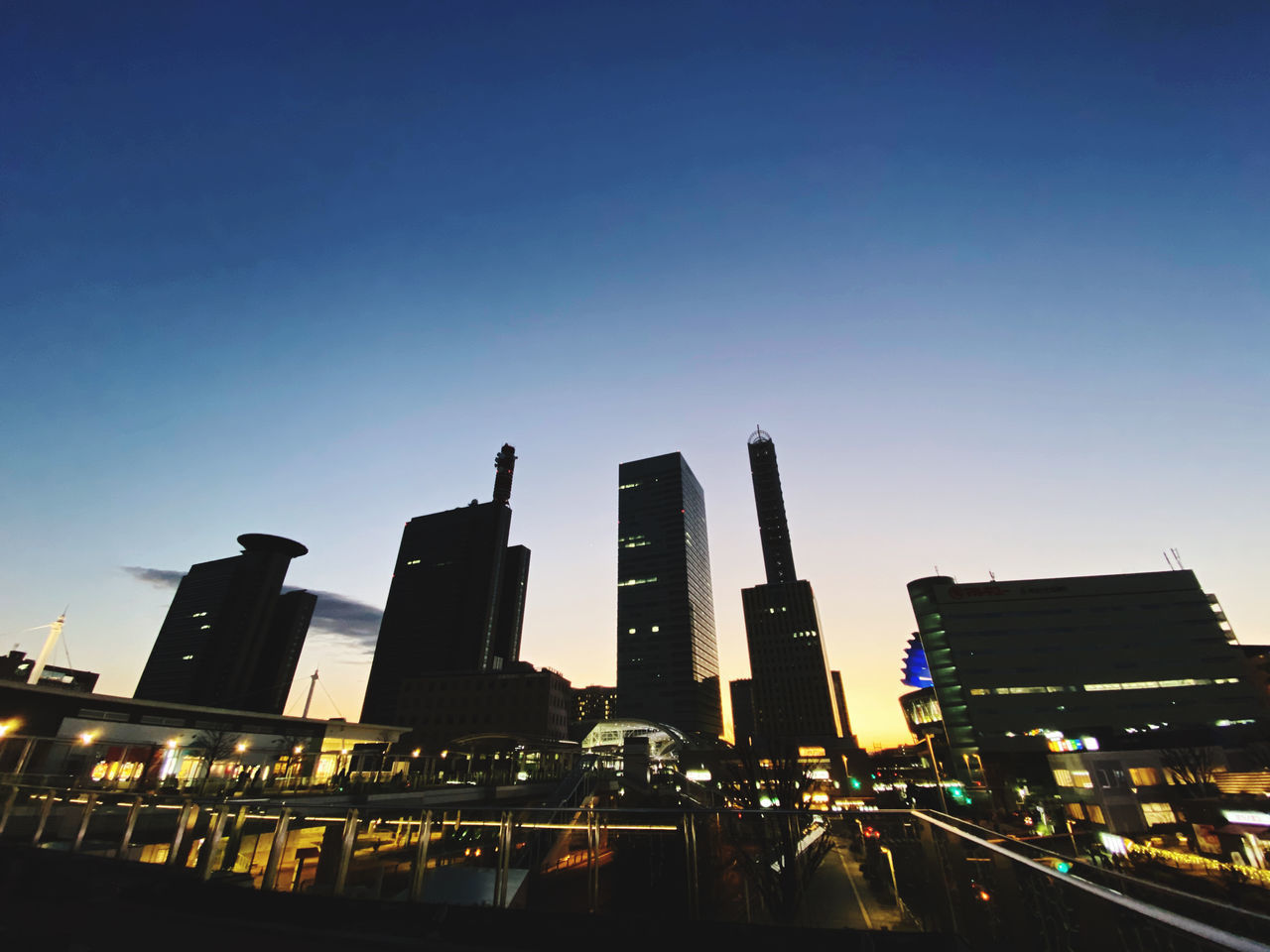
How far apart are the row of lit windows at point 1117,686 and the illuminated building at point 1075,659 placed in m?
0.17

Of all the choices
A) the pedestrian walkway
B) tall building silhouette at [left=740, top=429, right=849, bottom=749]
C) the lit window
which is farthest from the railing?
tall building silhouette at [left=740, top=429, right=849, bottom=749]

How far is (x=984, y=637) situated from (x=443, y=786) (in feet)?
318

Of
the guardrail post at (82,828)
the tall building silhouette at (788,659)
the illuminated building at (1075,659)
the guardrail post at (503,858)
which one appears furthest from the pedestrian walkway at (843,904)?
the tall building silhouette at (788,659)

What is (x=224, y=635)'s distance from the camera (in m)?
170

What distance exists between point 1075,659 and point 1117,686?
23.0 feet

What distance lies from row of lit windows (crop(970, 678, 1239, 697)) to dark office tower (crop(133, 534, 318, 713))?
19327 centimetres

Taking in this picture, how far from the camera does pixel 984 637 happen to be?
96375 mm

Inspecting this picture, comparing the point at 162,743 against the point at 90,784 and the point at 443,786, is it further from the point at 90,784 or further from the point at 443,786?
the point at 443,786

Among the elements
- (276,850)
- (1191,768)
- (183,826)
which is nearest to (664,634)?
(1191,768)

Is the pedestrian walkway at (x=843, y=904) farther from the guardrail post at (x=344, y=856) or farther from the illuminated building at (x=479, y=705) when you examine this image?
the illuminated building at (x=479, y=705)

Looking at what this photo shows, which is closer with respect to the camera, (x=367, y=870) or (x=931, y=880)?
(x=931, y=880)

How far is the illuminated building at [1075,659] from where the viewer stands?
8900 cm

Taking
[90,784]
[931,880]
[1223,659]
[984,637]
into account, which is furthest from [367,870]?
[1223,659]

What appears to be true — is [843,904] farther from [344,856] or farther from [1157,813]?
[1157,813]
